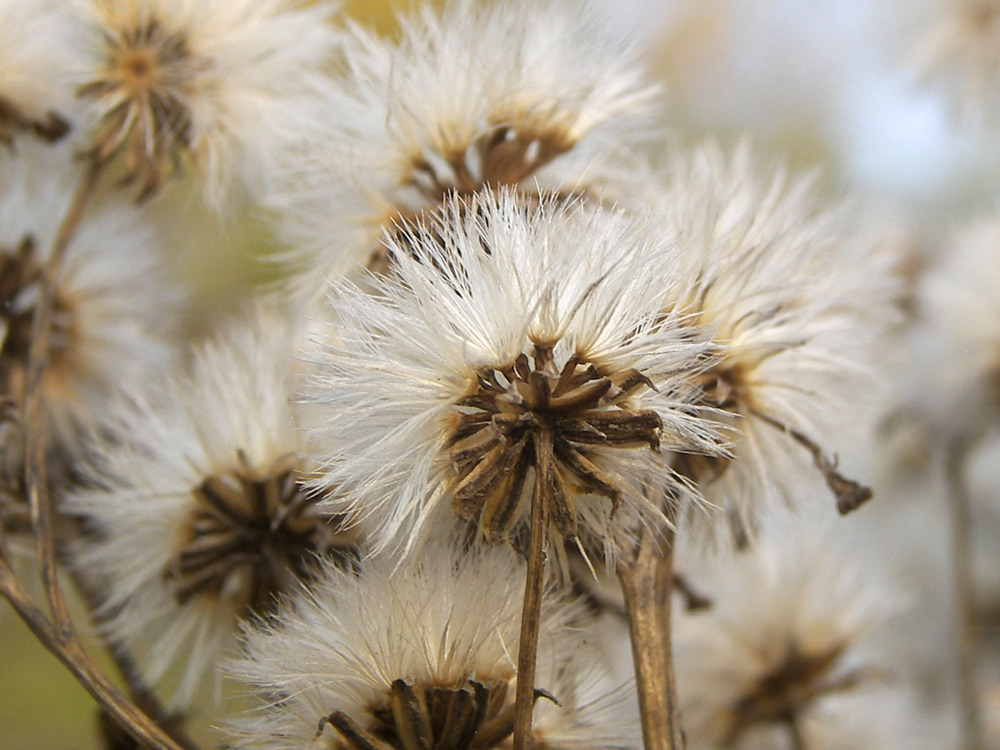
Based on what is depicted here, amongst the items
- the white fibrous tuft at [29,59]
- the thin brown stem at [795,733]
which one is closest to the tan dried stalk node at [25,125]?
the white fibrous tuft at [29,59]

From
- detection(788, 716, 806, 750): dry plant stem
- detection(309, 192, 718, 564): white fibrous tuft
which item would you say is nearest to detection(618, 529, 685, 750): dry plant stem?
detection(309, 192, 718, 564): white fibrous tuft

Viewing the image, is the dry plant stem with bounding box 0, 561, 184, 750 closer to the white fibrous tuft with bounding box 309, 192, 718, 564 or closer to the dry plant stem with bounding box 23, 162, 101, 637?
the dry plant stem with bounding box 23, 162, 101, 637

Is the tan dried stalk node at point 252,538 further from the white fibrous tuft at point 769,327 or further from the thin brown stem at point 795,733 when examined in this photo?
the thin brown stem at point 795,733

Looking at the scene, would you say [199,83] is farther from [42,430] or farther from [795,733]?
[795,733]

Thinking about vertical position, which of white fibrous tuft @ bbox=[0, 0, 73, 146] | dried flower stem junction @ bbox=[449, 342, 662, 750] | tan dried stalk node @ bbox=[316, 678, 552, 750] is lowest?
tan dried stalk node @ bbox=[316, 678, 552, 750]

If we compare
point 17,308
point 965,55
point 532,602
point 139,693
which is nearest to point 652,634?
point 532,602
